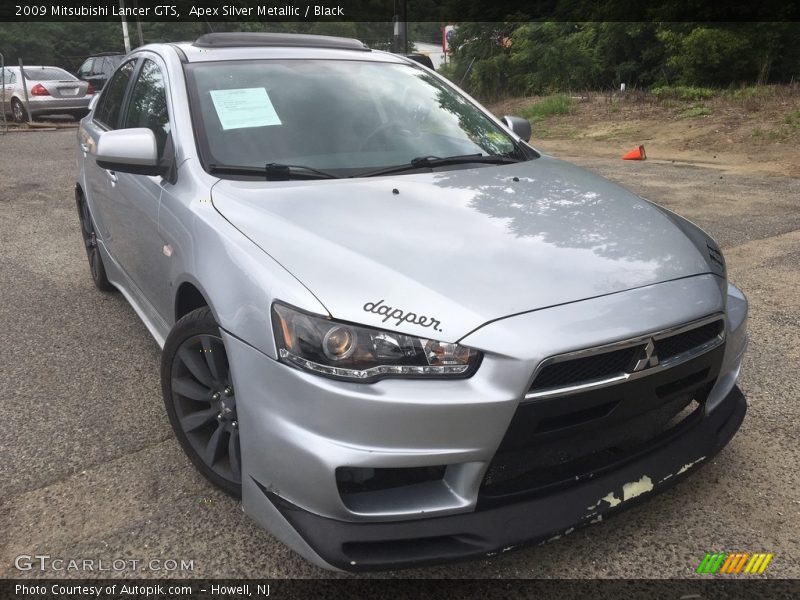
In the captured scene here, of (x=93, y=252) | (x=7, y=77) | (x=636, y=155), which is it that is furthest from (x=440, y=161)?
(x=7, y=77)

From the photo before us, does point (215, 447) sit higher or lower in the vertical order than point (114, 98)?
lower

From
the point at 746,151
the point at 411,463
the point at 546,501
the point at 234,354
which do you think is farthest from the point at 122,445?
the point at 746,151

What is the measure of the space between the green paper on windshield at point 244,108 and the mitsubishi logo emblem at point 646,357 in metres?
1.78

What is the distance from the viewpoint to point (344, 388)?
5.76ft

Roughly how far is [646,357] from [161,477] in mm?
1825

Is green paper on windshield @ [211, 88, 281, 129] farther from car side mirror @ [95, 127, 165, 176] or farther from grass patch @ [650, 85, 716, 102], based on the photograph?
grass patch @ [650, 85, 716, 102]

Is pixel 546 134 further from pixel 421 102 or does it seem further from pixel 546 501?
pixel 546 501

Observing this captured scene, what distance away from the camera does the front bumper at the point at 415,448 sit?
5.70 feet

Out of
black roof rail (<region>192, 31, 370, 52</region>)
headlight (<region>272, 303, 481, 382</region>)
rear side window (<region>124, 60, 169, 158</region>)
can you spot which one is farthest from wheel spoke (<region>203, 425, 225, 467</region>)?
black roof rail (<region>192, 31, 370, 52</region>)

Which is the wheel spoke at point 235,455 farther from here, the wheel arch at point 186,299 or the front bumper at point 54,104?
the front bumper at point 54,104

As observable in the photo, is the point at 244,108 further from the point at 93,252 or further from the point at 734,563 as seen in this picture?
the point at 734,563

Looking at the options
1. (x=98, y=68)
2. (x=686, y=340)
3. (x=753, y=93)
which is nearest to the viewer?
(x=686, y=340)

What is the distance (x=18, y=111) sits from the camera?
53.5 feet

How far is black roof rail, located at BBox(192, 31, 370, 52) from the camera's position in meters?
3.37
